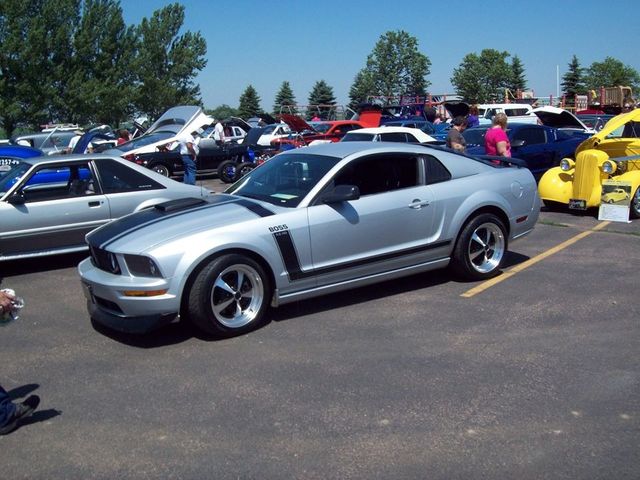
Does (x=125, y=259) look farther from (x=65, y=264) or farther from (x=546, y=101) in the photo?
(x=546, y=101)

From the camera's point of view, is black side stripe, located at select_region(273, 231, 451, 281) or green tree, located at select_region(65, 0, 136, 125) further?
green tree, located at select_region(65, 0, 136, 125)

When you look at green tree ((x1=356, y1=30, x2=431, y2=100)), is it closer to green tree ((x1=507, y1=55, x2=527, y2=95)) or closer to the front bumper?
green tree ((x1=507, y1=55, x2=527, y2=95))

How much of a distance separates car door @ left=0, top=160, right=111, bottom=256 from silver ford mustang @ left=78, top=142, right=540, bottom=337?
208 cm

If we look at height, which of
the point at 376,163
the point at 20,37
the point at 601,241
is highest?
the point at 20,37

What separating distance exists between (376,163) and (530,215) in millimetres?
2066

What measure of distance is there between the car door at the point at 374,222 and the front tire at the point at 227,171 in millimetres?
11558

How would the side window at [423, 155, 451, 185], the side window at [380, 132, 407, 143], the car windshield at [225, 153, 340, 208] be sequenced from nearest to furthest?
the car windshield at [225, 153, 340, 208], the side window at [423, 155, 451, 185], the side window at [380, 132, 407, 143]

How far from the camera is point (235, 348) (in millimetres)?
5242

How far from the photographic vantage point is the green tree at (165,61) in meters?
48.5

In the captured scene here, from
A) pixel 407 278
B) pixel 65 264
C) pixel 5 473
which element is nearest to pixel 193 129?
pixel 65 264

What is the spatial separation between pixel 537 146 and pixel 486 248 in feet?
25.3

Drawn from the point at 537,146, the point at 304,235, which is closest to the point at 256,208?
the point at 304,235

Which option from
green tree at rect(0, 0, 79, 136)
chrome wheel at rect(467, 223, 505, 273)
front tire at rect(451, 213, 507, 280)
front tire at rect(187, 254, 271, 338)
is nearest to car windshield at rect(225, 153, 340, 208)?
front tire at rect(187, 254, 271, 338)

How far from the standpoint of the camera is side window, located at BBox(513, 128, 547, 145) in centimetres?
1397
